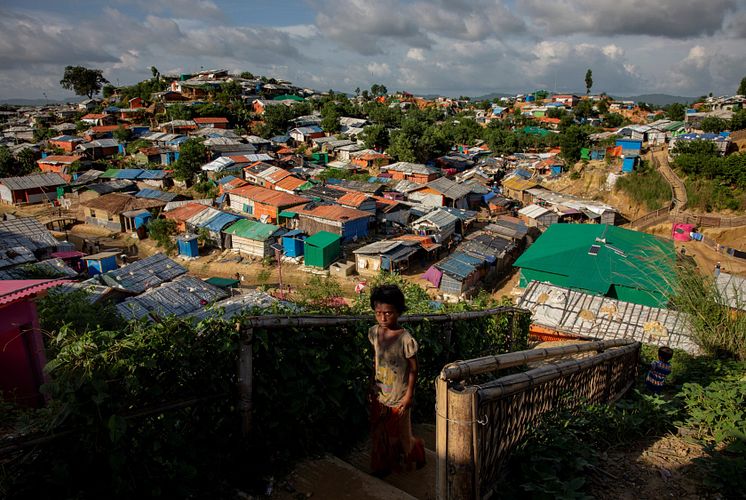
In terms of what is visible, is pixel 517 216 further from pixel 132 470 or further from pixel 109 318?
pixel 132 470

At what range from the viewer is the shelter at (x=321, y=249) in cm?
2355

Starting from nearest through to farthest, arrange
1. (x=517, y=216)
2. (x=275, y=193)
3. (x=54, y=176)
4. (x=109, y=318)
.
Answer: (x=109, y=318) → (x=275, y=193) → (x=517, y=216) → (x=54, y=176)

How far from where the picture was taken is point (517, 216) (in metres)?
34.1

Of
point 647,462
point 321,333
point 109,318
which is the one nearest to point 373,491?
point 321,333

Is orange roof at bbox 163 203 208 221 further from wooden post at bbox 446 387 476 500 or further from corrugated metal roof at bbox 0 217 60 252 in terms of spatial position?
wooden post at bbox 446 387 476 500

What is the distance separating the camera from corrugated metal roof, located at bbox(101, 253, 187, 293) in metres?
17.3

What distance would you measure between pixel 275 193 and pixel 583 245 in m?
19.7

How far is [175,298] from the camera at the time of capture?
52.6 feet

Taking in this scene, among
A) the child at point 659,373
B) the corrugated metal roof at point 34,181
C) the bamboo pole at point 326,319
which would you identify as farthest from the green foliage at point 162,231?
A: the child at point 659,373

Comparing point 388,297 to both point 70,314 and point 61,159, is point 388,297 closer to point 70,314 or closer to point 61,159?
point 70,314

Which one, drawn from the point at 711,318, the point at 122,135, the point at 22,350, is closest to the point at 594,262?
the point at 711,318

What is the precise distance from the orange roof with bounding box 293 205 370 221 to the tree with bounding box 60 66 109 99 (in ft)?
213

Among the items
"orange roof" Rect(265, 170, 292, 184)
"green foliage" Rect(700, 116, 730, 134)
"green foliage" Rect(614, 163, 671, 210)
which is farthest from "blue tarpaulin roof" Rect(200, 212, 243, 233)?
"green foliage" Rect(700, 116, 730, 134)

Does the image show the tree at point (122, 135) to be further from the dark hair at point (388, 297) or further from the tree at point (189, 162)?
the dark hair at point (388, 297)
